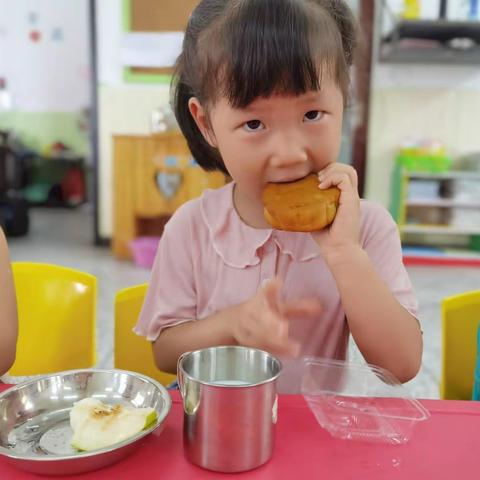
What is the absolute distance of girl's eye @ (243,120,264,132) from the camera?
0.76 m

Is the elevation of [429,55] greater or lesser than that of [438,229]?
greater

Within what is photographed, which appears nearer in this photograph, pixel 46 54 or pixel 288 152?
pixel 288 152

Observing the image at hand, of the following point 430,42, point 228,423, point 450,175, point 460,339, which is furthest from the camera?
point 450,175

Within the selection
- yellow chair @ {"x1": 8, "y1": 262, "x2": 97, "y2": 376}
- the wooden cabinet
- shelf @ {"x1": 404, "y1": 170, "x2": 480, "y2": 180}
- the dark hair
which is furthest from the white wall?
the dark hair

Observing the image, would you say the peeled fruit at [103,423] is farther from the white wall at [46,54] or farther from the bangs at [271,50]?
the white wall at [46,54]

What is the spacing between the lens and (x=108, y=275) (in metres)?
3.62

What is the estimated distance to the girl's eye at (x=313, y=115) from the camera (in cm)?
75

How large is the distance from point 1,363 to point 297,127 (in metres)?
0.58

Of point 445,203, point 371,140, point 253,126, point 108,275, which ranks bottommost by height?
point 108,275

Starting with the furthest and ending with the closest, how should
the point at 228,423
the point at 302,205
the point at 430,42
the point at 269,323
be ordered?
the point at 430,42
the point at 302,205
the point at 269,323
the point at 228,423

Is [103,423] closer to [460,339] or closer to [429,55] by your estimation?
[460,339]

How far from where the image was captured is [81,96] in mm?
6398

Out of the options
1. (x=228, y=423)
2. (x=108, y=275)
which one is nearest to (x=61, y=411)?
(x=228, y=423)

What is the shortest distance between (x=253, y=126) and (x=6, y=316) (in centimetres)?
51
